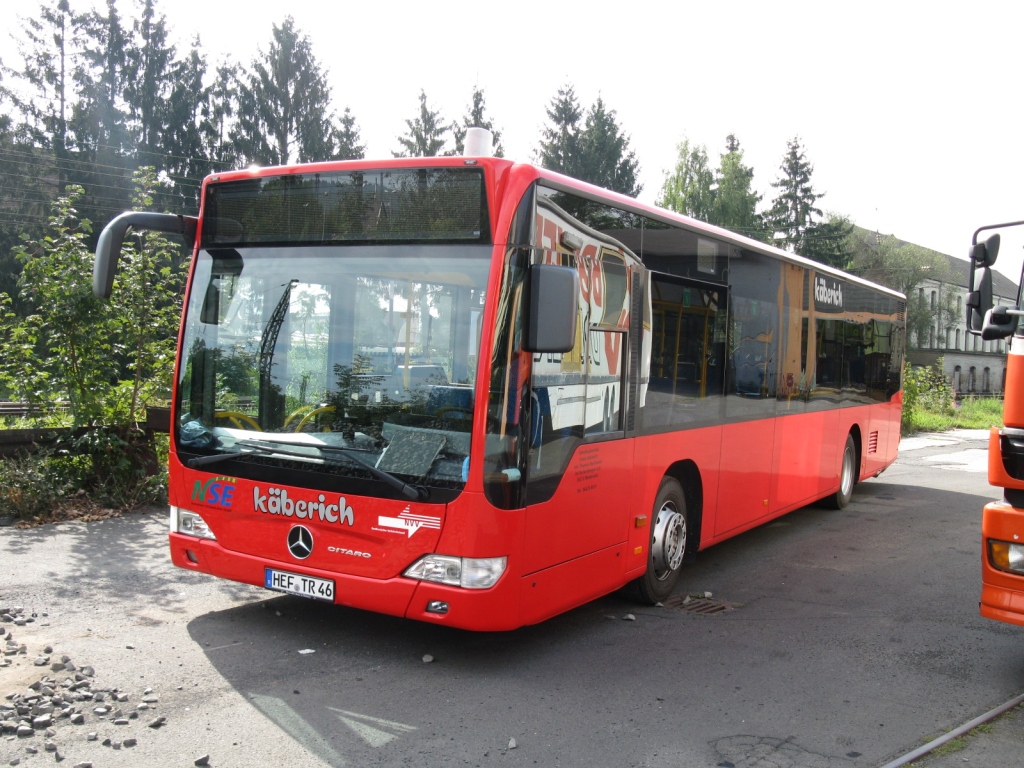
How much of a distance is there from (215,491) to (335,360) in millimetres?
1242

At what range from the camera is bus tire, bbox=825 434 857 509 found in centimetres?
1190

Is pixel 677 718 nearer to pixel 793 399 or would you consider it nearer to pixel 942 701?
pixel 942 701

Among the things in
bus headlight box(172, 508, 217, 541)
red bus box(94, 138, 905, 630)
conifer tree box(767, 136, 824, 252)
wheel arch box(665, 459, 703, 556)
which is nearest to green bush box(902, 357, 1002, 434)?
wheel arch box(665, 459, 703, 556)

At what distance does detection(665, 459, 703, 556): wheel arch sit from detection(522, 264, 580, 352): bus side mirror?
2.86m

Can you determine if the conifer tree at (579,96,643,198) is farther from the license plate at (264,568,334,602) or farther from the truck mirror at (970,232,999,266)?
the license plate at (264,568,334,602)

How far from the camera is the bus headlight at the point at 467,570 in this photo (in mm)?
4977

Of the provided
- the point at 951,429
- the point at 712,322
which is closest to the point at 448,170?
the point at 712,322

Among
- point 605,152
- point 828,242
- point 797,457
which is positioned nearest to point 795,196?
point 828,242

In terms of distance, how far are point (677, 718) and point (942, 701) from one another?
165cm

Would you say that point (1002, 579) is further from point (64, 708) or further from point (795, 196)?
point (795, 196)

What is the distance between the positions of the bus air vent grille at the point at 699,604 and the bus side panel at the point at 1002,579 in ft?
6.93

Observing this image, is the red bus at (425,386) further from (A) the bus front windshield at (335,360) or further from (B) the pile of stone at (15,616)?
(B) the pile of stone at (15,616)

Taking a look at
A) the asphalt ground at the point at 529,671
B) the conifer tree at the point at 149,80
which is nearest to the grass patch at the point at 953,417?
the asphalt ground at the point at 529,671

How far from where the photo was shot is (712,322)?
7570 millimetres
